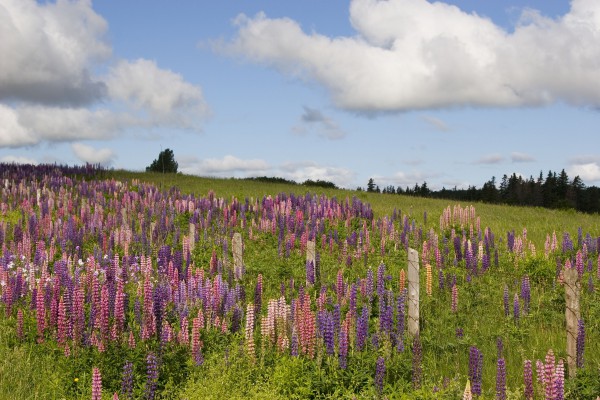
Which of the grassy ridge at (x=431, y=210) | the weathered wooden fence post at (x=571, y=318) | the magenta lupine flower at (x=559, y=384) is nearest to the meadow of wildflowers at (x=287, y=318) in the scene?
the magenta lupine flower at (x=559, y=384)

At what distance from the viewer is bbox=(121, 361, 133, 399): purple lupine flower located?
292 inches

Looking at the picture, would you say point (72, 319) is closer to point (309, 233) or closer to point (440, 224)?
point (309, 233)

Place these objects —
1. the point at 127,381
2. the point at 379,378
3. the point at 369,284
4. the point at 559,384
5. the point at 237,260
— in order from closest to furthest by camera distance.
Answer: the point at 559,384
the point at 379,378
the point at 127,381
the point at 369,284
the point at 237,260

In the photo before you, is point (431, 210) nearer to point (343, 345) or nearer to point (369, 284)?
point (369, 284)

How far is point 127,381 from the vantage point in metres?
7.44

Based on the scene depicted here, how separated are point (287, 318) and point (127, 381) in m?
2.68

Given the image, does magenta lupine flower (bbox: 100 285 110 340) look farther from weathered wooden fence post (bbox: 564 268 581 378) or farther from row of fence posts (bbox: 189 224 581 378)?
weathered wooden fence post (bbox: 564 268 581 378)

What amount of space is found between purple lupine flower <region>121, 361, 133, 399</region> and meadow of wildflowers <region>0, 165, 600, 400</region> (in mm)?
31

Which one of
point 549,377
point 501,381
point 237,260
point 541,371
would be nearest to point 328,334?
point 501,381

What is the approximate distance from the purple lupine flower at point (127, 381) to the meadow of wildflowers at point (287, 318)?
0.03m

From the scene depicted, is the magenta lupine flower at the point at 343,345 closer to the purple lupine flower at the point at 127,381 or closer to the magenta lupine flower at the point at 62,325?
the purple lupine flower at the point at 127,381

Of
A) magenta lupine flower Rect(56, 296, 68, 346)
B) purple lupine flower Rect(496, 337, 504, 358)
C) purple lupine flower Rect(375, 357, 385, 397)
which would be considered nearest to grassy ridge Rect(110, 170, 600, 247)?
purple lupine flower Rect(496, 337, 504, 358)

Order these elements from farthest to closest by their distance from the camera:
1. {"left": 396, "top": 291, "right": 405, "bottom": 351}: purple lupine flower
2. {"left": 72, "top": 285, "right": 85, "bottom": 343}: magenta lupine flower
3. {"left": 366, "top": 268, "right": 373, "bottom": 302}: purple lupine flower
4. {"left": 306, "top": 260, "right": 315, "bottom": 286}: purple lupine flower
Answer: {"left": 306, "top": 260, "right": 315, "bottom": 286}: purple lupine flower
{"left": 366, "top": 268, "right": 373, "bottom": 302}: purple lupine flower
{"left": 72, "top": 285, "right": 85, "bottom": 343}: magenta lupine flower
{"left": 396, "top": 291, "right": 405, "bottom": 351}: purple lupine flower

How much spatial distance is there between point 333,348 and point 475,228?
12285 mm
